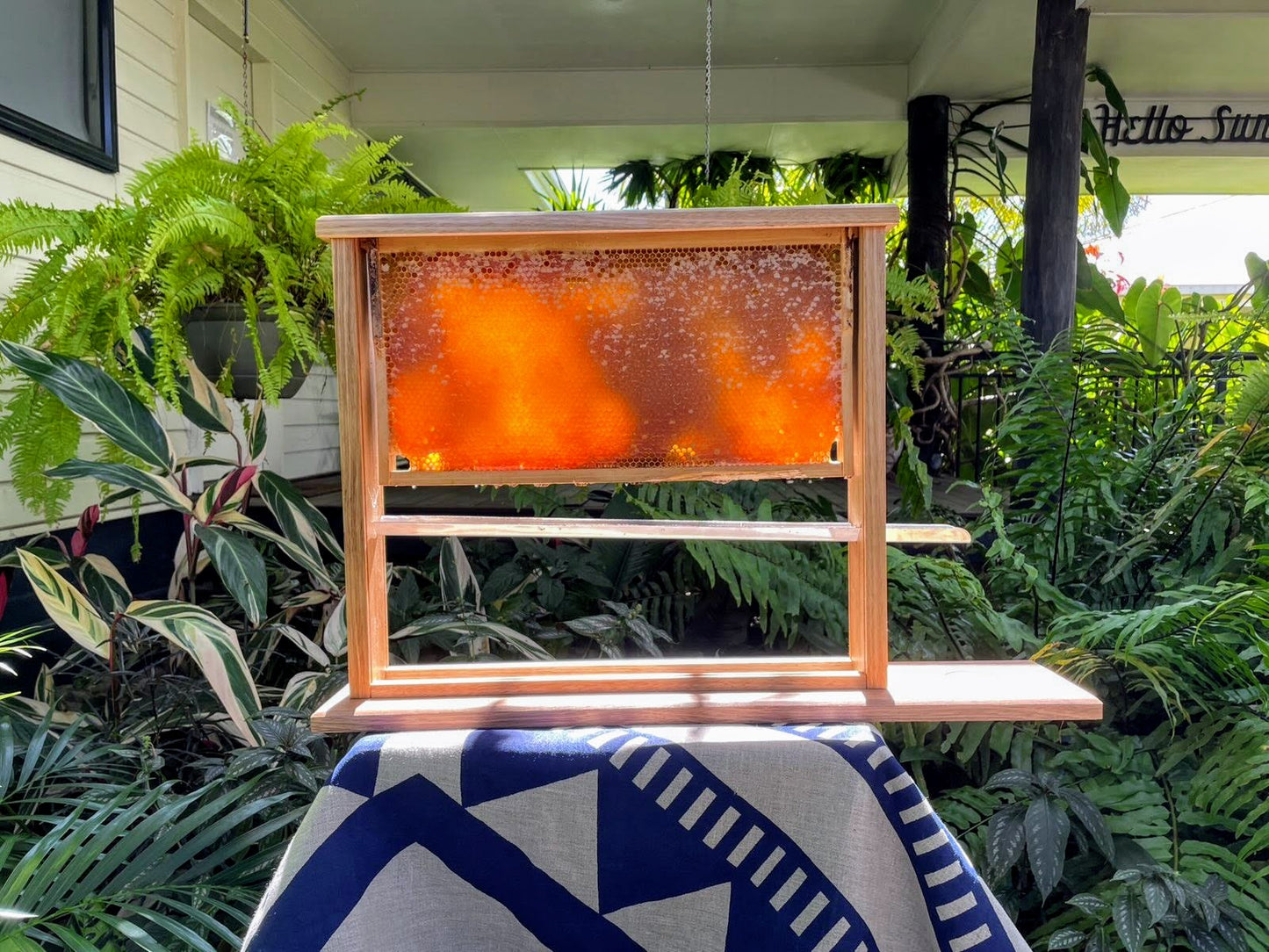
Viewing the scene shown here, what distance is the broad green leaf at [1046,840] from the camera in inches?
39.8

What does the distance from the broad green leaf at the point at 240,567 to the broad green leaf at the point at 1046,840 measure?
3.61 feet

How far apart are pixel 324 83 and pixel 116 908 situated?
388cm

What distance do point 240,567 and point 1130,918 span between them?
1272mm

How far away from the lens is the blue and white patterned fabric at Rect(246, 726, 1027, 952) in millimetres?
602

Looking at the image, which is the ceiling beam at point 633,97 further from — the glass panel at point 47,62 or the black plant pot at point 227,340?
the black plant pot at point 227,340

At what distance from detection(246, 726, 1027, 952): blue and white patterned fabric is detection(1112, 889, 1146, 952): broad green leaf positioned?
54 centimetres

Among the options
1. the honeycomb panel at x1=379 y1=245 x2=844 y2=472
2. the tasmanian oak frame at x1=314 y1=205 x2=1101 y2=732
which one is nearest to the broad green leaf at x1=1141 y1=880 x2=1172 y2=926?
the tasmanian oak frame at x1=314 y1=205 x2=1101 y2=732

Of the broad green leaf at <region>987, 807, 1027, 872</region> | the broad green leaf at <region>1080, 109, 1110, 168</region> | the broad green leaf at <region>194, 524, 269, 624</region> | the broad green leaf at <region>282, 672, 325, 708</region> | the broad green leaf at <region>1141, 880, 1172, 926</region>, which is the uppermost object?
the broad green leaf at <region>1080, 109, 1110, 168</region>

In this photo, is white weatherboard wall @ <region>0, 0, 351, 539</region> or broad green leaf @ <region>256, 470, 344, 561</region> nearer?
broad green leaf @ <region>256, 470, 344, 561</region>

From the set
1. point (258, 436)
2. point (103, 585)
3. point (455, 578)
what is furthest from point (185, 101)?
point (455, 578)

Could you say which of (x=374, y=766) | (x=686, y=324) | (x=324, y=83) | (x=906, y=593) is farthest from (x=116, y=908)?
(x=324, y=83)

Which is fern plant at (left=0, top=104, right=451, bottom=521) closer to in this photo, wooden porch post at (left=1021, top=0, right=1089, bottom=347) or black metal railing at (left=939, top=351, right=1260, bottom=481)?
black metal railing at (left=939, top=351, right=1260, bottom=481)

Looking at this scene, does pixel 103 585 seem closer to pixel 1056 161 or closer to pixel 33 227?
pixel 33 227

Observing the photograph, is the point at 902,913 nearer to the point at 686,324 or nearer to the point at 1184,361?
the point at 686,324
